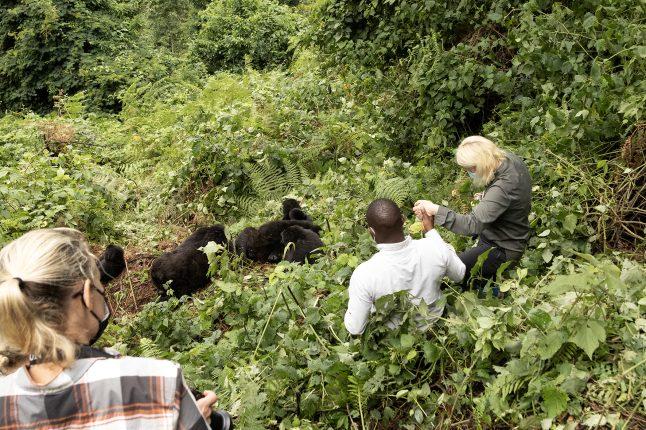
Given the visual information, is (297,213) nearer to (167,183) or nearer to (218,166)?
(218,166)

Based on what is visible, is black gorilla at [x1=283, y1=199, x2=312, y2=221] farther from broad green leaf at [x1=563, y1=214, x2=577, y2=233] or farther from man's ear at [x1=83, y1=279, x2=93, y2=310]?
man's ear at [x1=83, y1=279, x2=93, y2=310]

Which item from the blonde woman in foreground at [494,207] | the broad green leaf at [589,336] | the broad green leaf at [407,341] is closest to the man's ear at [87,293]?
the broad green leaf at [407,341]

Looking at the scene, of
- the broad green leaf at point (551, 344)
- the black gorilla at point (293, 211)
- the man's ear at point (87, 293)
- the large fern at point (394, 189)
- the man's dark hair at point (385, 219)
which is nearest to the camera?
the man's ear at point (87, 293)

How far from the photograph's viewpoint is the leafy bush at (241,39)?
18984 mm

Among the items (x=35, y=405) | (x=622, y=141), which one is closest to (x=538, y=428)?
(x=35, y=405)

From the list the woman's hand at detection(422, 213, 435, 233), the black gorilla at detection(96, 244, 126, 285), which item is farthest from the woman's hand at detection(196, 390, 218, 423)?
the black gorilla at detection(96, 244, 126, 285)

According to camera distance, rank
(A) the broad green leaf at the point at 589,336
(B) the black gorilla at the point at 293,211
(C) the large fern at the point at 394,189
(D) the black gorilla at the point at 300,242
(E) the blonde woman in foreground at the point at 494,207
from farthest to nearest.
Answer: (B) the black gorilla at the point at 293,211, (C) the large fern at the point at 394,189, (D) the black gorilla at the point at 300,242, (E) the blonde woman in foreground at the point at 494,207, (A) the broad green leaf at the point at 589,336

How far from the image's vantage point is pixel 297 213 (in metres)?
6.44

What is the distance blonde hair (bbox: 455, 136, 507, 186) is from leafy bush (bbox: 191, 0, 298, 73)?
1532cm

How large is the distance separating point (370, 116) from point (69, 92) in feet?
42.0

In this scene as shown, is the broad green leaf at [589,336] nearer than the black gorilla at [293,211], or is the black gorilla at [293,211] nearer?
the broad green leaf at [589,336]

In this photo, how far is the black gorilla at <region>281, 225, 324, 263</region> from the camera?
5.64 m

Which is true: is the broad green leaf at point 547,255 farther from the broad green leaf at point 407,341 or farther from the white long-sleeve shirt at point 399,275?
the broad green leaf at point 407,341

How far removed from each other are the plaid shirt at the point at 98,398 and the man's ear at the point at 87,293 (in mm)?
192
